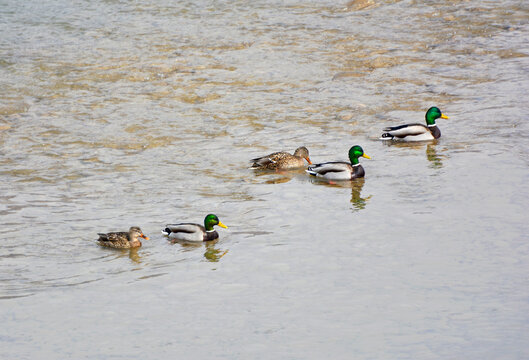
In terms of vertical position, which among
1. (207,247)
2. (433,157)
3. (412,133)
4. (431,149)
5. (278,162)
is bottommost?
(207,247)

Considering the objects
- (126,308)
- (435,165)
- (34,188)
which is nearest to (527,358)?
(126,308)

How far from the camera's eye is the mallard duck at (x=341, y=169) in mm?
14867

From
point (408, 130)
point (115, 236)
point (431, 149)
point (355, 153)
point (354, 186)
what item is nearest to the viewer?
point (115, 236)

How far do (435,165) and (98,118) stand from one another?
7.75 meters

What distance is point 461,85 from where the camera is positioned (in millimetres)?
20141

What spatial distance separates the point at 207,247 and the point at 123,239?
1.18m

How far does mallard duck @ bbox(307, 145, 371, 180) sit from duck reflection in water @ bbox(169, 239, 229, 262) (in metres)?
3.51

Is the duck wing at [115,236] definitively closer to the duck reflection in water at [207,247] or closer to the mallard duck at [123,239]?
the mallard duck at [123,239]

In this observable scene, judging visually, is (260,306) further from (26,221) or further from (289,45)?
(289,45)

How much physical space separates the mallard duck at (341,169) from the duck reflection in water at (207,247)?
3514mm

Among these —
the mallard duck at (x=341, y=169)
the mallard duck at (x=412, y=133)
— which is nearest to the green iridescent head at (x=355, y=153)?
the mallard duck at (x=341, y=169)

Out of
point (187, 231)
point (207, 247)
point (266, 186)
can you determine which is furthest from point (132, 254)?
point (266, 186)

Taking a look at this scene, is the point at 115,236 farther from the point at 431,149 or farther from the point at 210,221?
the point at 431,149

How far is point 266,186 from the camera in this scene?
14781 mm
